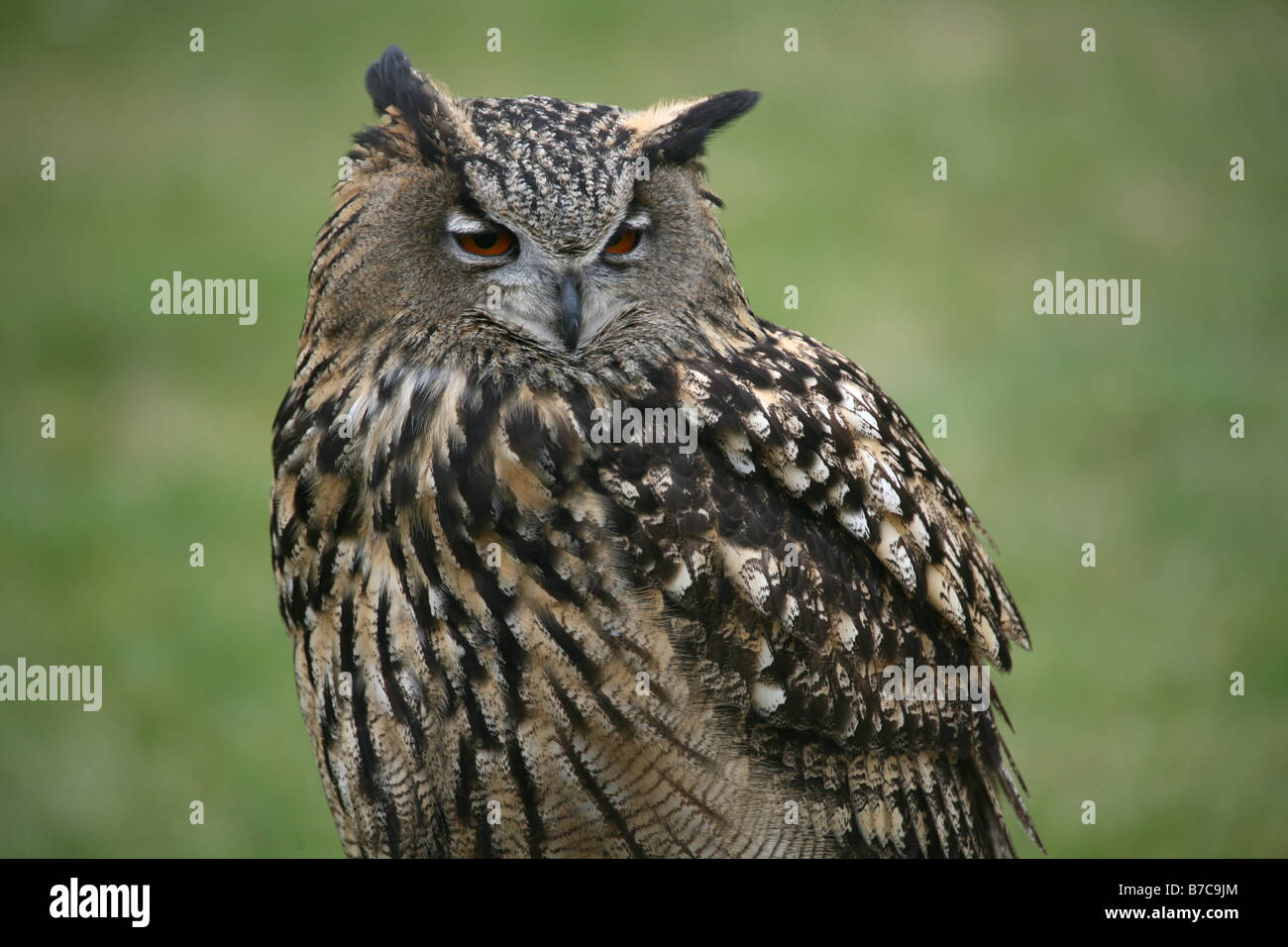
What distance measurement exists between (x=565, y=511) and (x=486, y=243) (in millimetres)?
487

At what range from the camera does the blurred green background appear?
15.3ft

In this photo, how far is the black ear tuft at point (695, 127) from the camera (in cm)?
223

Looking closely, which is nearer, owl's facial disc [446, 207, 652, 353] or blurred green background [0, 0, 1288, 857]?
owl's facial disc [446, 207, 652, 353]

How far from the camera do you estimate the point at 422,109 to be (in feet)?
7.16
